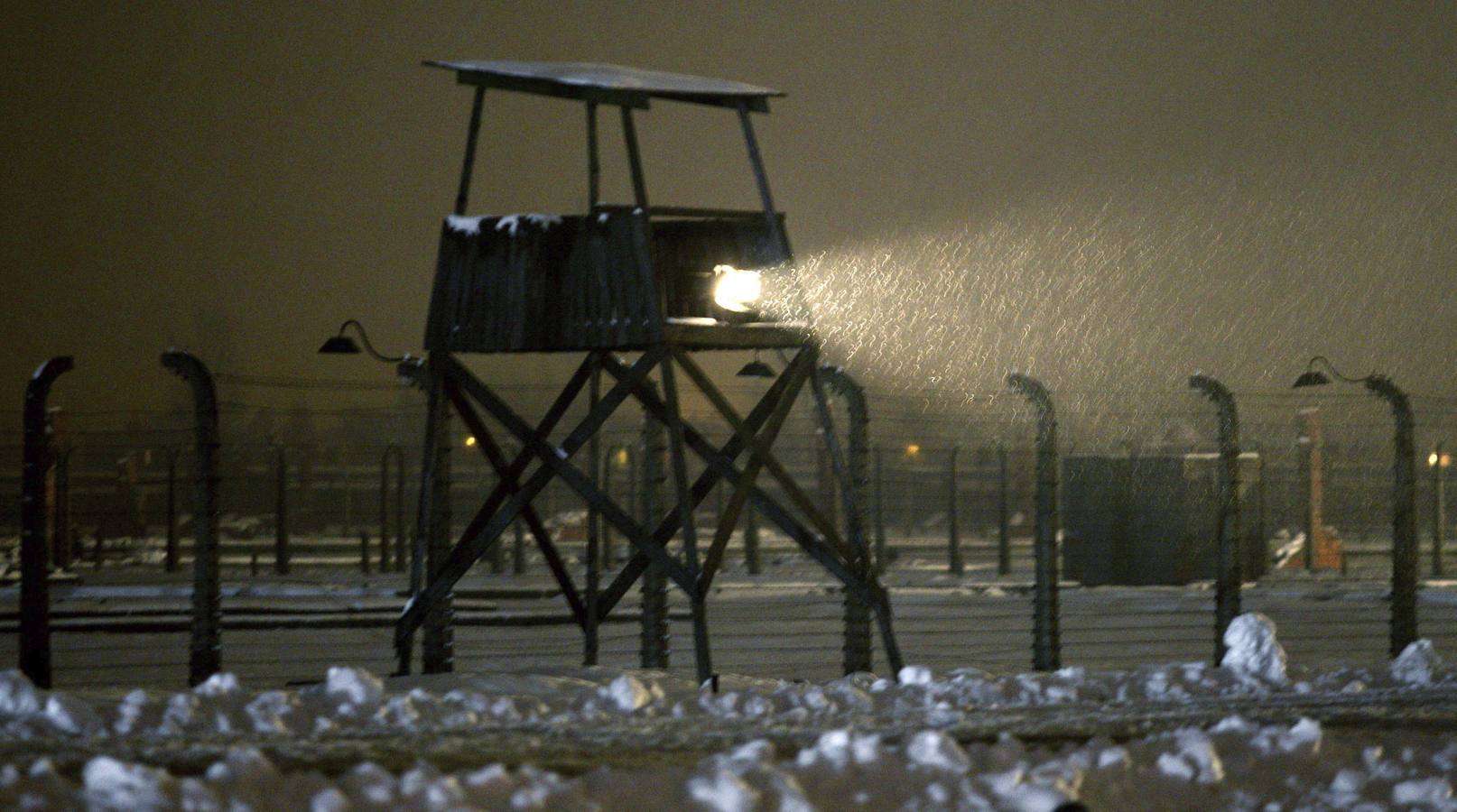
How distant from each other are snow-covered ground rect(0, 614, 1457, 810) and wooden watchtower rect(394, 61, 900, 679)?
39.4 inches

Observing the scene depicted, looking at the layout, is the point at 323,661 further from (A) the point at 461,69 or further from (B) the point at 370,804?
(B) the point at 370,804

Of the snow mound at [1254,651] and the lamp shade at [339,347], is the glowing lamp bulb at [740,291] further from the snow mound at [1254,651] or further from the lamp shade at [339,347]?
the lamp shade at [339,347]

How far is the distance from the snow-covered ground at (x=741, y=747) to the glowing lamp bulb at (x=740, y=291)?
8.82ft

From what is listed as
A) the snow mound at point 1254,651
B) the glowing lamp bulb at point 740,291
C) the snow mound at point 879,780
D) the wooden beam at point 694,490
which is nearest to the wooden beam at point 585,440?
the wooden beam at point 694,490

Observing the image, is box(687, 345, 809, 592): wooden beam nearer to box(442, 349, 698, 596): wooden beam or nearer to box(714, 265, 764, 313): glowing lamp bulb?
box(442, 349, 698, 596): wooden beam

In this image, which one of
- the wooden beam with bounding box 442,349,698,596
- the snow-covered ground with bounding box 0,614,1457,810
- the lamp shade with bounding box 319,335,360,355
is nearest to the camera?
the snow-covered ground with bounding box 0,614,1457,810

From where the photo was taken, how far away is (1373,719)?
8.88 meters

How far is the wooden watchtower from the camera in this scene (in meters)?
10.4

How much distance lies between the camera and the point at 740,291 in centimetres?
1141

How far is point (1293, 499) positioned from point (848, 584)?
91.2 ft

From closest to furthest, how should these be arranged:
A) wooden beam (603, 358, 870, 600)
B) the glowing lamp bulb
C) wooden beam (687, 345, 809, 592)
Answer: wooden beam (687, 345, 809, 592)
wooden beam (603, 358, 870, 600)
the glowing lamp bulb

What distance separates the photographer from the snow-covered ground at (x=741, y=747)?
5.86 meters

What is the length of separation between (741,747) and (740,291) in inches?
198

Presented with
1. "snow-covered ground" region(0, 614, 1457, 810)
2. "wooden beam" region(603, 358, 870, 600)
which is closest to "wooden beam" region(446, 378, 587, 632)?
"wooden beam" region(603, 358, 870, 600)
